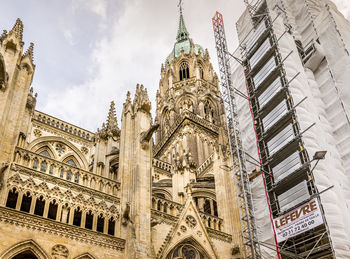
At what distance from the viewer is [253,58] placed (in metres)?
21.9

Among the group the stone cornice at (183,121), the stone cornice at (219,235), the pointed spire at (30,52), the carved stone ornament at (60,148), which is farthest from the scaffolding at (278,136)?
the stone cornice at (183,121)

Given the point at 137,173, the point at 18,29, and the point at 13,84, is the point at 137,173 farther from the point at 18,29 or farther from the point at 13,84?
the point at 18,29

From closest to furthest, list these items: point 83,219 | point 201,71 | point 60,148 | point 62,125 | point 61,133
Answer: point 83,219 → point 60,148 → point 61,133 → point 62,125 → point 201,71

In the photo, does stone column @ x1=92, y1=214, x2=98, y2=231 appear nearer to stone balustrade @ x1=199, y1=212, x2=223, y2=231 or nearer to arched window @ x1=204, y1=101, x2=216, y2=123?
stone balustrade @ x1=199, y1=212, x2=223, y2=231

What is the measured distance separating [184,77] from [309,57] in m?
33.5

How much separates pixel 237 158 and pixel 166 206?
5.57 m

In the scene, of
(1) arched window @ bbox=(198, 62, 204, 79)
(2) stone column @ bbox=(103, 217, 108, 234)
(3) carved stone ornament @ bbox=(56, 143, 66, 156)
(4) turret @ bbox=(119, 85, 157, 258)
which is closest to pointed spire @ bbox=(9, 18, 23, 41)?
(4) turret @ bbox=(119, 85, 157, 258)

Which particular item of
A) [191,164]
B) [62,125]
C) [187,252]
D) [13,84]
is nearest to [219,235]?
[187,252]

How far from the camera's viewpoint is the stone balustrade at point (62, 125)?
83.8 ft

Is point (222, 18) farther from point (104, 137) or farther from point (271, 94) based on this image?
point (104, 137)

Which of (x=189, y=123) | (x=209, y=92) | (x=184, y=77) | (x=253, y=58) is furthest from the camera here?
(x=184, y=77)

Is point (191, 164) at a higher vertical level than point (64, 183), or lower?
higher

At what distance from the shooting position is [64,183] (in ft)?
47.2

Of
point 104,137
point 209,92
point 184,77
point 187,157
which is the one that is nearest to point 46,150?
point 104,137
